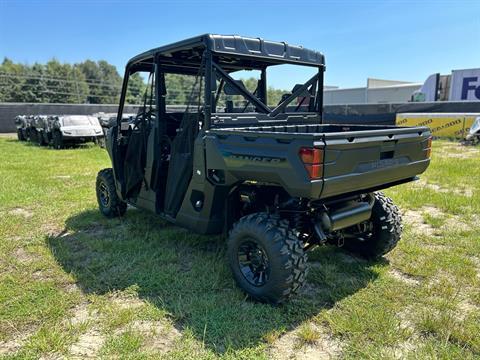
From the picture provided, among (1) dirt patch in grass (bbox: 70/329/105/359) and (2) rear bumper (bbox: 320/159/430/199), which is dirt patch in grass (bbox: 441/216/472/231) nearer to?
(2) rear bumper (bbox: 320/159/430/199)

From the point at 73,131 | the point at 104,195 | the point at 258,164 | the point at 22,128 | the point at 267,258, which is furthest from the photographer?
the point at 22,128

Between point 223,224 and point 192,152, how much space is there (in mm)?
712

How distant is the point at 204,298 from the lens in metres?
3.09

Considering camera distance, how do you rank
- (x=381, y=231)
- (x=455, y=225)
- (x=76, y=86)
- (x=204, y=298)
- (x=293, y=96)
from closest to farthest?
(x=204, y=298) → (x=381, y=231) → (x=293, y=96) → (x=455, y=225) → (x=76, y=86)

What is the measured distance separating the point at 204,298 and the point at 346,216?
1299 mm

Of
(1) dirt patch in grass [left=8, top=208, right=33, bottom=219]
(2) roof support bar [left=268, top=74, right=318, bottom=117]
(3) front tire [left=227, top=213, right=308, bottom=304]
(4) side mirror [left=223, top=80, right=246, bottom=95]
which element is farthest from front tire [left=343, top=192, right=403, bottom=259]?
(1) dirt patch in grass [left=8, top=208, right=33, bottom=219]

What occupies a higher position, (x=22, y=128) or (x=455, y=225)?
(x=22, y=128)

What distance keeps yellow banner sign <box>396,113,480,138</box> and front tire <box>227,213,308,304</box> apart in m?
13.8

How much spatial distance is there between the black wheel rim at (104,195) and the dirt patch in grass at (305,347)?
11.2 feet

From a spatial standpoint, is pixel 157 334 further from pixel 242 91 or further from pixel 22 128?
pixel 22 128

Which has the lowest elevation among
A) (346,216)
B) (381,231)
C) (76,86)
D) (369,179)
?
(381,231)

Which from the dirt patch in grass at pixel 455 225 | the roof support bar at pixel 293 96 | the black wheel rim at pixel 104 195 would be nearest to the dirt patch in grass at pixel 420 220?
the dirt patch in grass at pixel 455 225

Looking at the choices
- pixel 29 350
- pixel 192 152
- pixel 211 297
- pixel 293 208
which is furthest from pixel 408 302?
pixel 29 350

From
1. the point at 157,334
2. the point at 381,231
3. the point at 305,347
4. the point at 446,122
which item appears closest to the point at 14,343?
the point at 157,334
